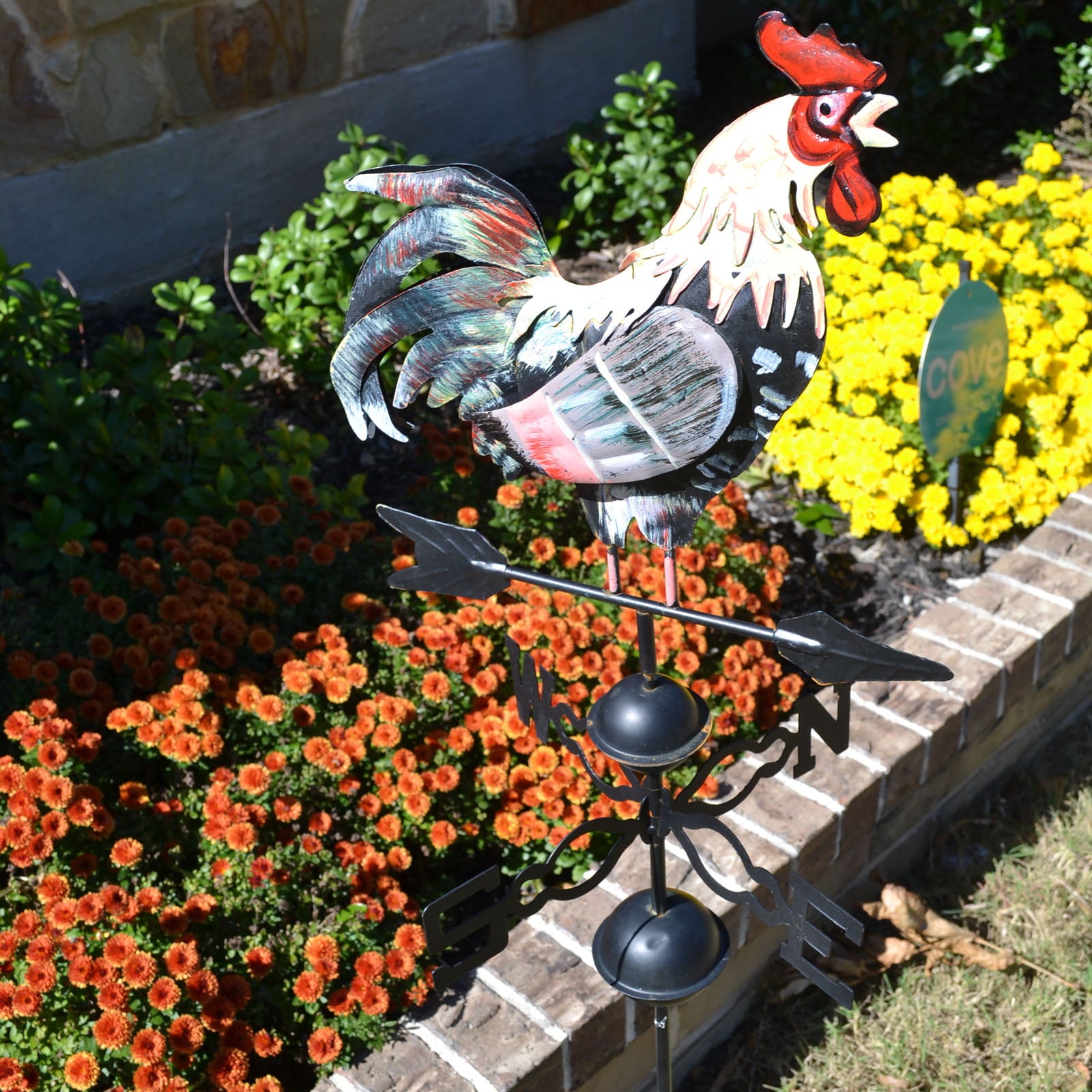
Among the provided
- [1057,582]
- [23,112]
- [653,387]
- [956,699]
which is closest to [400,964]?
[653,387]

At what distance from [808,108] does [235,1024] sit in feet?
4.98

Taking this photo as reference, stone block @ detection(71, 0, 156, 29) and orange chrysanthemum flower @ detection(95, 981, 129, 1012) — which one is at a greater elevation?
stone block @ detection(71, 0, 156, 29)

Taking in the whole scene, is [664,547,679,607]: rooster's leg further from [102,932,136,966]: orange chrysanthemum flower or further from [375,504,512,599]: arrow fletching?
[102,932,136,966]: orange chrysanthemum flower

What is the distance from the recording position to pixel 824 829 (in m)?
2.21

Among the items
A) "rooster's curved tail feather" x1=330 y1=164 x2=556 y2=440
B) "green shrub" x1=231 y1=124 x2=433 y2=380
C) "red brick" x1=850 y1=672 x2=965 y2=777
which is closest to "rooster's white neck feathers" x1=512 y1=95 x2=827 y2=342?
"rooster's curved tail feather" x1=330 y1=164 x2=556 y2=440

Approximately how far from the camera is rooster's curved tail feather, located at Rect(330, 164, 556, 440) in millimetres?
1480

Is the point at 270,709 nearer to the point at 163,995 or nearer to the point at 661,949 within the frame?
the point at 163,995

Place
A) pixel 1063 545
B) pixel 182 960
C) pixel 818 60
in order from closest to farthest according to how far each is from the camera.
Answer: pixel 818 60 < pixel 182 960 < pixel 1063 545

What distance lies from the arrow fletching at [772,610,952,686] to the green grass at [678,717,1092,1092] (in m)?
1.29

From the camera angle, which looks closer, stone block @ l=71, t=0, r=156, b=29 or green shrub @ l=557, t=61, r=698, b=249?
stone block @ l=71, t=0, r=156, b=29

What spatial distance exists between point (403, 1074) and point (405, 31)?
367cm

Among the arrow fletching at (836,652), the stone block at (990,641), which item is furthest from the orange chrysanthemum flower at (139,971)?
the stone block at (990,641)

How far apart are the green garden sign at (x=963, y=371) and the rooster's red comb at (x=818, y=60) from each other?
1534mm

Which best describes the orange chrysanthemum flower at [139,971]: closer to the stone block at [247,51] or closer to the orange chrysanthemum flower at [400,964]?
the orange chrysanthemum flower at [400,964]
